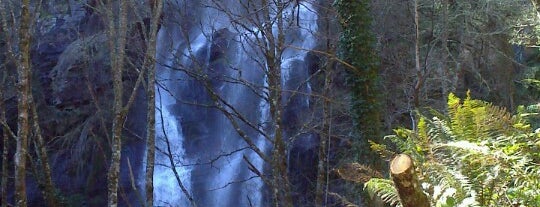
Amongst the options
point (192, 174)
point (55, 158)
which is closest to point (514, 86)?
point (192, 174)

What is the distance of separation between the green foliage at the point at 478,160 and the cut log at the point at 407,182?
0.42m

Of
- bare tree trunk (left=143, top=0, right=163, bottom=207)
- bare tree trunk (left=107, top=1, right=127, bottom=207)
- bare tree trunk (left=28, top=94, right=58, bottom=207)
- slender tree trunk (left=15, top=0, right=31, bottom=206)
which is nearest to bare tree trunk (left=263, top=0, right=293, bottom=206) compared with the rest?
bare tree trunk (left=143, top=0, right=163, bottom=207)

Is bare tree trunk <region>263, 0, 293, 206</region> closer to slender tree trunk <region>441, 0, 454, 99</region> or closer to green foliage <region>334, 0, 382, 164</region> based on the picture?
green foliage <region>334, 0, 382, 164</region>

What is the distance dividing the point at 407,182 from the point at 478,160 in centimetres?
67

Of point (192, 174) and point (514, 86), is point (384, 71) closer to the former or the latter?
point (514, 86)

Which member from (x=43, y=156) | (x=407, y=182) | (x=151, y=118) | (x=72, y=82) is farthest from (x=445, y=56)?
(x=72, y=82)

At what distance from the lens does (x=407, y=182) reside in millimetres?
3275

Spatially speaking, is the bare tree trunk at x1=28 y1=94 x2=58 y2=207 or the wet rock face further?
the wet rock face

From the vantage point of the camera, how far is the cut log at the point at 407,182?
325 centimetres

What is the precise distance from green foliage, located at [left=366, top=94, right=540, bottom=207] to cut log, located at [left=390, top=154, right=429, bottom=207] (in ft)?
1.37

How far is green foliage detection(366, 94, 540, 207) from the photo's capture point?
362 cm

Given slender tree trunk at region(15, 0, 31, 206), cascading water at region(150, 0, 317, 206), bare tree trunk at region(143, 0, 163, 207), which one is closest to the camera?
slender tree trunk at region(15, 0, 31, 206)

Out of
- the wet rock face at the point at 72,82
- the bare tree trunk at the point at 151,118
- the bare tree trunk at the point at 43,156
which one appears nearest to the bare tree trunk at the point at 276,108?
the bare tree trunk at the point at 151,118

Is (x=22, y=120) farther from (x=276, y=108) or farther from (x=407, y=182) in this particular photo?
(x=407, y=182)
